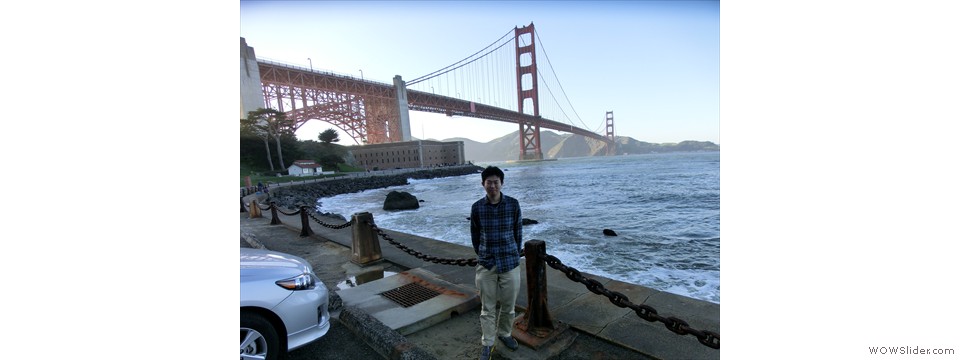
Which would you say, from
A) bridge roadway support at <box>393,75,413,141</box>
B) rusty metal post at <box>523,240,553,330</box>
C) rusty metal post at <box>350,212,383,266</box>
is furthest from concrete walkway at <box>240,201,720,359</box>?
bridge roadway support at <box>393,75,413,141</box>

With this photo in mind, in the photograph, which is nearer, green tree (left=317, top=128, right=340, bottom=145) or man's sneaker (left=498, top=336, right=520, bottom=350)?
man's sneaker (left=498, top=336, right=520, bottom=350)

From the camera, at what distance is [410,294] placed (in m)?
3.82

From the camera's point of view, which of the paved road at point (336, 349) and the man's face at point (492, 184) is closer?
the man's face at point (492, 184)

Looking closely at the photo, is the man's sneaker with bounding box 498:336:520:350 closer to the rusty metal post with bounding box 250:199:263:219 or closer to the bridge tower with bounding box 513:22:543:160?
the rusty metal post with bounding box 250:199:263:219

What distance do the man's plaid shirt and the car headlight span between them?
4.30 ft

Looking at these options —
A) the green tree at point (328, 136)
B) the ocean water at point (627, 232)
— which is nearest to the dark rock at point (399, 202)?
the ocean water at point (627, 232)

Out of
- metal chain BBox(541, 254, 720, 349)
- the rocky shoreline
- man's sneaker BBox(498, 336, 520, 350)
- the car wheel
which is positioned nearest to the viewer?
metal chain BBox(541, 254, 720, 349)

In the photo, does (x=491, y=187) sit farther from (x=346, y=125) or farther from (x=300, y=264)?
(x=346, y=125)

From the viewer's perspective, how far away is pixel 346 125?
70375 mm

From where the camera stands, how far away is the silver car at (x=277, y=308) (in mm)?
2346

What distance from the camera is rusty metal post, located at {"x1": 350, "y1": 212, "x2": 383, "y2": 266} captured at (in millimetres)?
5293

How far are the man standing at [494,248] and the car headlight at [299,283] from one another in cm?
129

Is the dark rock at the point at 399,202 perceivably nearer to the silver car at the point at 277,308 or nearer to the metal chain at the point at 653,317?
the silver car at the point at 277,308
